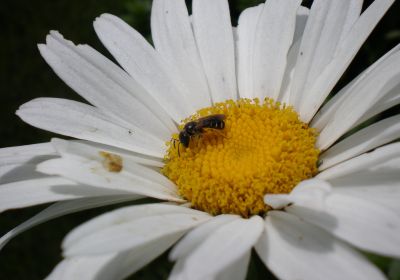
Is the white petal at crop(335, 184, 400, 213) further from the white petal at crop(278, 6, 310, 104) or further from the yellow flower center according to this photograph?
→ the white petal at crop(278, 6, 310, 104)

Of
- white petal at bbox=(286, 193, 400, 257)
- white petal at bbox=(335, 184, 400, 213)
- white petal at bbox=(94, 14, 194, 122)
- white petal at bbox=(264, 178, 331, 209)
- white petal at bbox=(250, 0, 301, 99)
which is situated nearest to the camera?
white petal at bbox=(286, 193, 400, 257)

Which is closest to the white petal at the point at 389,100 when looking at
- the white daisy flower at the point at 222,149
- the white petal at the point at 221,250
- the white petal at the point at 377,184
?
the white daisy flower at the point at 222,149

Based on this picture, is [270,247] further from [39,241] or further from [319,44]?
[39,241]

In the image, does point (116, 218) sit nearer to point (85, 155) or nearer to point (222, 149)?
point (85, 155)

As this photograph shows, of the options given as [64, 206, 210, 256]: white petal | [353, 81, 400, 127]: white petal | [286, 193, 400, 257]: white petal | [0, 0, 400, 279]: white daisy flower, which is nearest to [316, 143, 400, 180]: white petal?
[0, 0, 400, 279]: white daisy flower

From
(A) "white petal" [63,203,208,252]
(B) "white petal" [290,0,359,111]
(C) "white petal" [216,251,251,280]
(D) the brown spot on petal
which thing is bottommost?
(C) "white petal" [216,251,251,280]

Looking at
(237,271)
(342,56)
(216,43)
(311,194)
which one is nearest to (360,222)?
(311,194)

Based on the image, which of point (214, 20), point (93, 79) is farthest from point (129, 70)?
point (214, 20)
